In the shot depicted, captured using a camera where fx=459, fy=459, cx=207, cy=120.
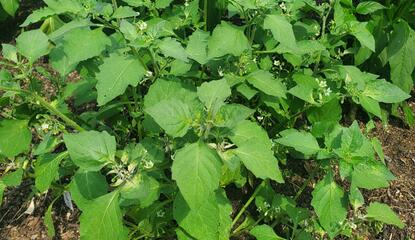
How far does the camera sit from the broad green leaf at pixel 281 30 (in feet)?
6.73

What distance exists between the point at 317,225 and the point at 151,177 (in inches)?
33.6

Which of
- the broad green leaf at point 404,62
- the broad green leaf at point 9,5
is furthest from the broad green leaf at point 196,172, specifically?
the broad green leaf at point 9,5

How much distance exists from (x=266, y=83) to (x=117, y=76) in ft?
2.54

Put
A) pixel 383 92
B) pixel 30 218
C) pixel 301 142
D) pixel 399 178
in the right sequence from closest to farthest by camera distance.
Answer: pixel 301 142
pixel 383 92
pixel 30 218
pixel 399 178

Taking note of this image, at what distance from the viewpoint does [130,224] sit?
87.6 inches

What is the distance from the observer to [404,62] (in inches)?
117

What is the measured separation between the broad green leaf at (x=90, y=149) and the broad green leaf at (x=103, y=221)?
145 mm

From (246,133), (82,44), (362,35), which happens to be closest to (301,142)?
(246,133)

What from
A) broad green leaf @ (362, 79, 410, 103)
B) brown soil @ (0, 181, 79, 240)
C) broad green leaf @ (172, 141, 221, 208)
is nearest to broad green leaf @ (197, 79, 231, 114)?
broad green leaf @ (172, 141, 221, 208)

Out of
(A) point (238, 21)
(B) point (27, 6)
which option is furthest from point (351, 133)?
(B) point (27, 6)

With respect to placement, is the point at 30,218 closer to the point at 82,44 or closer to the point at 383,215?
the point at 82,44

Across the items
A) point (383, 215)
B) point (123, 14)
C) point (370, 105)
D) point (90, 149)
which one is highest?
point (123, 14)

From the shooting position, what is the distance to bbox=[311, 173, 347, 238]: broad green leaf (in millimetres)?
1974

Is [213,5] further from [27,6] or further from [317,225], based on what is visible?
[27,6]
